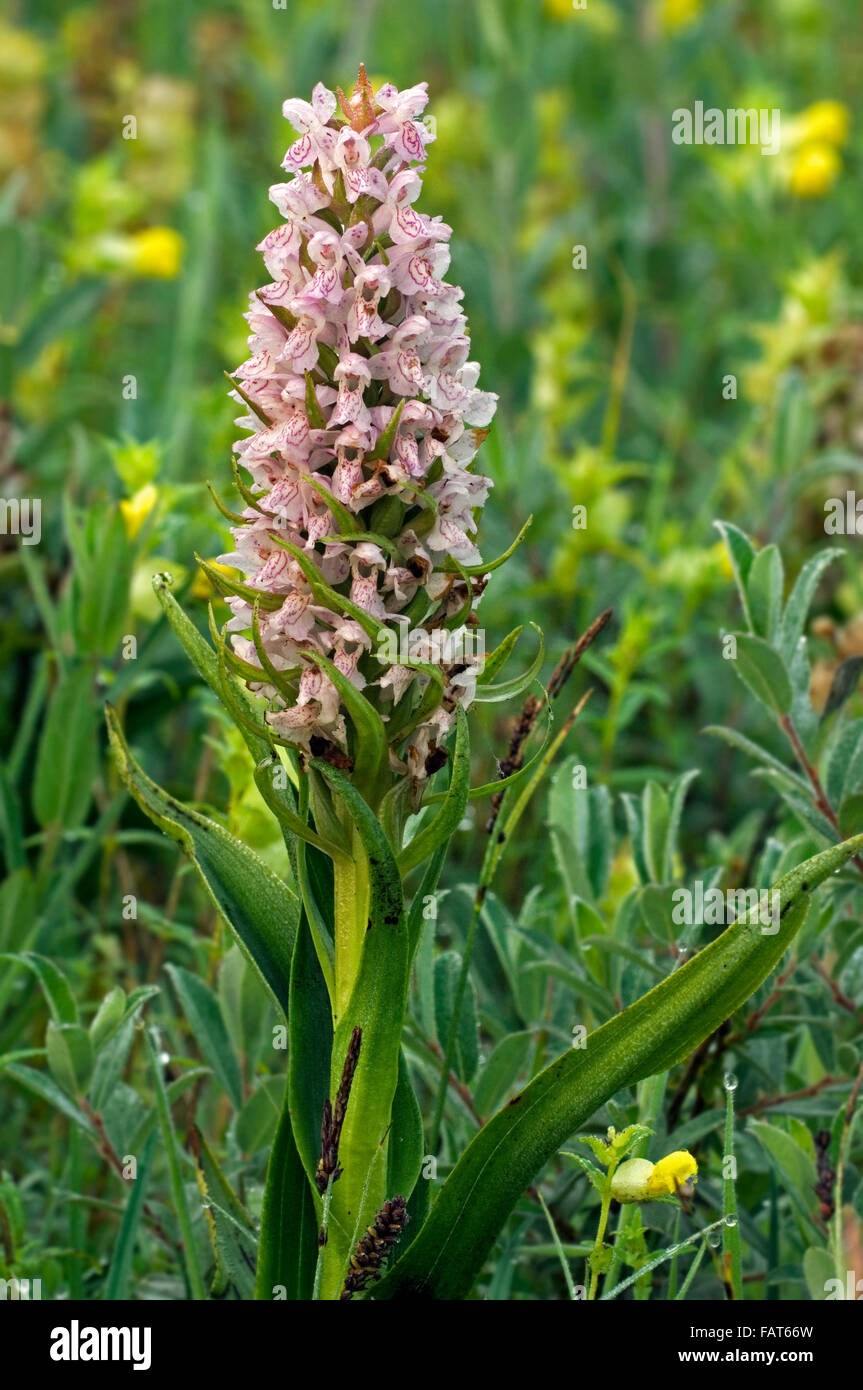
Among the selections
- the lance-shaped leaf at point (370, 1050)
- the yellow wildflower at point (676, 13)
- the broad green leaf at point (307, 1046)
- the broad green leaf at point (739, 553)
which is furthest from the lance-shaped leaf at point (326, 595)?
the yellow wildflower at point (676, 13)

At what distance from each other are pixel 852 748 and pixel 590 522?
0.99m

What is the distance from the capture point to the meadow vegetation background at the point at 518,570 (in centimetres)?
144

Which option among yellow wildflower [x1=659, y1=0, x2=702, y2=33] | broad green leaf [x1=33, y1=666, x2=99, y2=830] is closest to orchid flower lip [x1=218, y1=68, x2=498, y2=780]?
broad green leaf [x1=33, y1=666, x2=99, y2=830]

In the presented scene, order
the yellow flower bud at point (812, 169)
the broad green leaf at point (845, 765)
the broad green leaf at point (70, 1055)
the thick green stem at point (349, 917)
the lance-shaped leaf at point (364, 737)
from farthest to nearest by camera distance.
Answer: the yellow flower bud at point (812, 169) → the broad green leaf at point (845, 765) → the broad green leaf at point (70, 1055) → the thick green stem at point (349, 917) → the lance-shaped leaf at point (364, 737)

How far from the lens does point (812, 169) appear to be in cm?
347

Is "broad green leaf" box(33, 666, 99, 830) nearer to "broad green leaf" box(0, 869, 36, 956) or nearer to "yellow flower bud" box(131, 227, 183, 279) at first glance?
"broad green leaf" box(0, 869, 36, 956)

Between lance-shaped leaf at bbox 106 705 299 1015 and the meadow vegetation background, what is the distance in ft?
0.52

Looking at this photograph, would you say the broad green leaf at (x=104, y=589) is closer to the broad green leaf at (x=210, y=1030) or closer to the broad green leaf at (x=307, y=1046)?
the broad green leaf at (x=210, y=1030)

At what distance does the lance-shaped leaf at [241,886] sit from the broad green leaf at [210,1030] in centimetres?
33

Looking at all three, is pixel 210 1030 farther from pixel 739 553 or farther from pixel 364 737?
pixel 739 553

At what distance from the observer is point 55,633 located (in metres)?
1.88

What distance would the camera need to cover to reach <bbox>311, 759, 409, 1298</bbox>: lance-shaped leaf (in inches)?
39.8

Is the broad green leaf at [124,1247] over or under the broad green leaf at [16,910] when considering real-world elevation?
under
